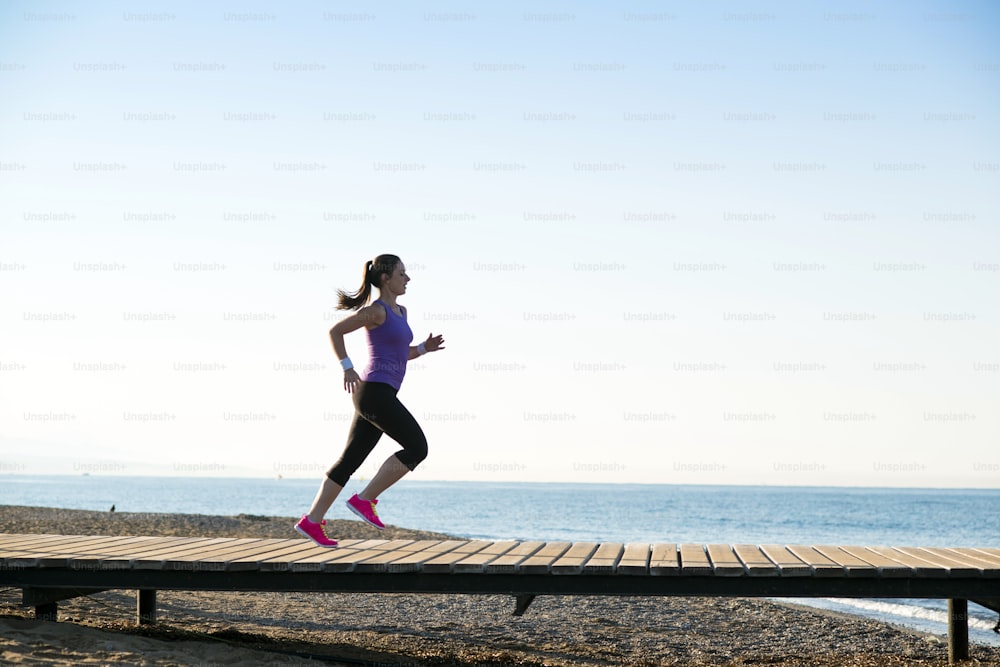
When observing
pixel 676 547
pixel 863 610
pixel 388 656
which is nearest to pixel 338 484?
pixel 388 656

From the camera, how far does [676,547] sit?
748 centimetres

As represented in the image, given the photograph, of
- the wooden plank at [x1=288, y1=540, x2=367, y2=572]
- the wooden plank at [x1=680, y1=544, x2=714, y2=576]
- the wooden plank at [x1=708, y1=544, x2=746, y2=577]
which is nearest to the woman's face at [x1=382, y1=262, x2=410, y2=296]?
the wooden plank at [x1=288, y1=540, x2=367, y2=572]

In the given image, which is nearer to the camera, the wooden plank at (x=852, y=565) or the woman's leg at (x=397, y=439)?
the wooden plank at (x=852, y=565)

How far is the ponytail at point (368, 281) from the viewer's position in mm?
6844

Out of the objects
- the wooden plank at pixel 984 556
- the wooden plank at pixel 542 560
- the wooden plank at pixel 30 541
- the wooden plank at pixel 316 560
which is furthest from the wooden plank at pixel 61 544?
the wooden plank at pixel 984 556

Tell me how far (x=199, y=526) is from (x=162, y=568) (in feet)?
53.0

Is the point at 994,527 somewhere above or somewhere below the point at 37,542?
below

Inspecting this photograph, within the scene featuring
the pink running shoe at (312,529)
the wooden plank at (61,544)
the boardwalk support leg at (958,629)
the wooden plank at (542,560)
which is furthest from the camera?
the wooden plank at (61,544)

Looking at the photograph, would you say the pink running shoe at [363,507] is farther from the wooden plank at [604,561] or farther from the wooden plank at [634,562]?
the wooden plank at [634,562]

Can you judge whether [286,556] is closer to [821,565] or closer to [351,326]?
[351,326]

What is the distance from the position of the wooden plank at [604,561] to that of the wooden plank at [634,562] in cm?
4

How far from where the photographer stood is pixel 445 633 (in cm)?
951

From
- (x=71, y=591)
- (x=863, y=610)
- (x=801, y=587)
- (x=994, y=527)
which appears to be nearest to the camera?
(x=801, y=587)

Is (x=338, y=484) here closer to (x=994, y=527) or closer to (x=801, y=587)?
(x=801, y=587)
